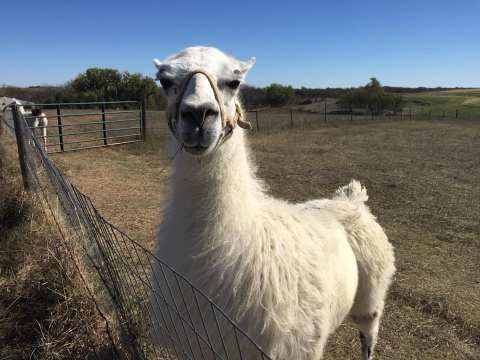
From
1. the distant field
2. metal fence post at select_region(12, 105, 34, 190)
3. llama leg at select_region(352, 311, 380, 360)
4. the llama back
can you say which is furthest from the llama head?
the distant field

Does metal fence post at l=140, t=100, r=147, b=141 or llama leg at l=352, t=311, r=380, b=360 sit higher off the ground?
metal fence post at l=140, t=100, r=147, b=141

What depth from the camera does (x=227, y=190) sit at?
6.48 ft

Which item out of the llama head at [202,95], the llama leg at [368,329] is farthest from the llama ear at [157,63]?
the llama leg at [368,329]

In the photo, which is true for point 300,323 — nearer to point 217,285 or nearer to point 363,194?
point 217,285

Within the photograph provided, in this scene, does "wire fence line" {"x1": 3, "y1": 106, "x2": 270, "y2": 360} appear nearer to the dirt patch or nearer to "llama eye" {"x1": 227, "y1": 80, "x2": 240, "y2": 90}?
"llama eye" {"x1": 227, "y1": 80, "x2": 240, "y2": 90}

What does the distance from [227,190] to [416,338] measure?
270 centimetres

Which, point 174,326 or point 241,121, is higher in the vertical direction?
point 241,121

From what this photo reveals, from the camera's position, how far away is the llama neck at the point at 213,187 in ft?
6.32

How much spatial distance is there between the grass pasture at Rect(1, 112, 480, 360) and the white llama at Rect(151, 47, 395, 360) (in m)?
0.47

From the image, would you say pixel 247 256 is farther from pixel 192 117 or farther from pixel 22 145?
pixel 22 145

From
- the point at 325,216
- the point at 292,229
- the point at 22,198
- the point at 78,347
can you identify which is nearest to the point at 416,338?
the point at 325,216

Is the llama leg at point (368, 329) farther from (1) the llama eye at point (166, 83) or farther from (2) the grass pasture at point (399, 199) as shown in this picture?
(1) the llama eye at point (166, 83)

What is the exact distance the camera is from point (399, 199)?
312 inches

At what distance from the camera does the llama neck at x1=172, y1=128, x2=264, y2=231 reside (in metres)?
1.93
